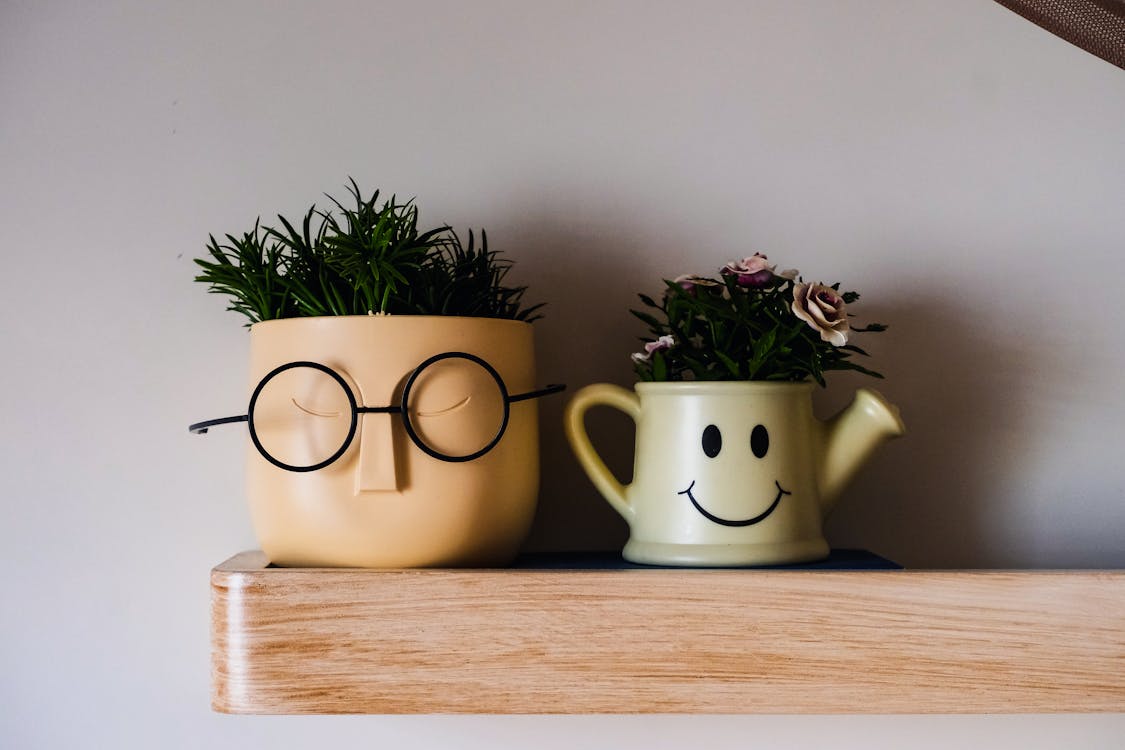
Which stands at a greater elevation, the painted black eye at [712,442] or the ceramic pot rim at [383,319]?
the ceramic pot rim at [383,319]

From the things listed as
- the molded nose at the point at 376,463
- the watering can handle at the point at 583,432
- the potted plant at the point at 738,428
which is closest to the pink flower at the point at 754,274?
the potted plant at the point at 738,428

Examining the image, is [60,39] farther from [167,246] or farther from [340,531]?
[340,531]

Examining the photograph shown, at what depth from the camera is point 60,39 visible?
2.34 feet

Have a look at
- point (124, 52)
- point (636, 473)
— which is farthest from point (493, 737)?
point (124, 52)

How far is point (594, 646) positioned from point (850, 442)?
0.21m

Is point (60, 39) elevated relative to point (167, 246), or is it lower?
elevated

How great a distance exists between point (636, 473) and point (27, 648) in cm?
46

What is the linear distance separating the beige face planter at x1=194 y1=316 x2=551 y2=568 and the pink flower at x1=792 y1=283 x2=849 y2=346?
0.19 metres

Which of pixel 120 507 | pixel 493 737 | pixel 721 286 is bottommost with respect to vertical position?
pixel 493 737

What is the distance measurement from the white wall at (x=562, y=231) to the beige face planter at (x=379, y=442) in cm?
14

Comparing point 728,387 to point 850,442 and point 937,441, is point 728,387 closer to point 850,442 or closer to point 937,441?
point 850,442

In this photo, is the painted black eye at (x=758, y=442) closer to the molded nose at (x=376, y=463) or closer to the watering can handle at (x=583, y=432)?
the watering can handle at (x=583, y=432)

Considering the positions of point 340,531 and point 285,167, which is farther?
point 285,167

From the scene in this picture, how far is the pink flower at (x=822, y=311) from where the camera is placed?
1.87ft
